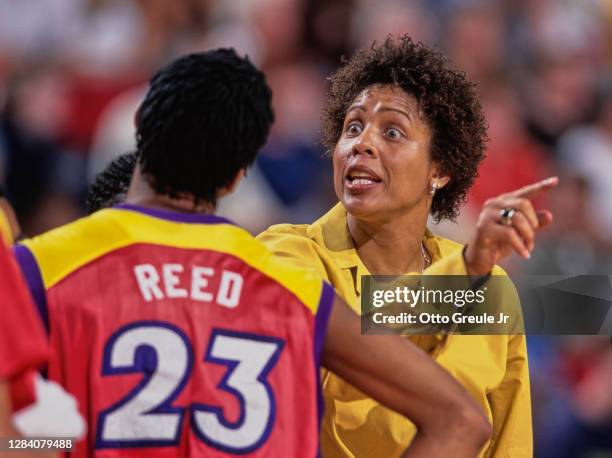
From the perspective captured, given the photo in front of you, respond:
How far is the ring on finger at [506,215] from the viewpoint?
2.38m

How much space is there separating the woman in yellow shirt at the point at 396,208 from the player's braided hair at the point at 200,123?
693 mm

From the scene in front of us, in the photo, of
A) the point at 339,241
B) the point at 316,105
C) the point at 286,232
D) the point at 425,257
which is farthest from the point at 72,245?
the point at 316,105

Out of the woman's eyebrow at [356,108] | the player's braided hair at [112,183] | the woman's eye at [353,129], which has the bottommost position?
the player's braided hair at [112,183]

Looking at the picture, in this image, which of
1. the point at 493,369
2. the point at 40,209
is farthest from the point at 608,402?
the point at 40,209

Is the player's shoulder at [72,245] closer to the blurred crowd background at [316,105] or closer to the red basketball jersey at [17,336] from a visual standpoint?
the red basketball jersey at [17,336]

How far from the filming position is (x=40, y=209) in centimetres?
543

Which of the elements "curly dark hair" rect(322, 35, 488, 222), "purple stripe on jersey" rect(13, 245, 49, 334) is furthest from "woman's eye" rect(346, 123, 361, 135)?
"purple stripe on jersey" rect(13, 245, 49, 334)

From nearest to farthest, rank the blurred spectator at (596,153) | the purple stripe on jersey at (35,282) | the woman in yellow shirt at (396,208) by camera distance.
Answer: the purple stripe on jersey at (35,282)
the woman in yellow shirt at (396,208)
the blurred spectator at (596,153)

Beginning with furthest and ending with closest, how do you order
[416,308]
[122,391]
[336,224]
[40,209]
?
[40,209], [336,224], [416,308], [122,391]

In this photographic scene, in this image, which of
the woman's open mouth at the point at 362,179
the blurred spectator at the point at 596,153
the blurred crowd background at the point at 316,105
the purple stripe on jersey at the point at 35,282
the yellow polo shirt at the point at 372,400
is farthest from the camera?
the blurred spectator at the point at 596,153

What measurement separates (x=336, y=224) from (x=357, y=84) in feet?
1.48

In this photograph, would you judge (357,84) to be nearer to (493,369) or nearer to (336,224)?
(336,224)

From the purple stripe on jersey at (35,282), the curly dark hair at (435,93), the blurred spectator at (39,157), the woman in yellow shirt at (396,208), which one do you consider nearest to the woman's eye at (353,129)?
the woman in yellow shirt at (396,208)

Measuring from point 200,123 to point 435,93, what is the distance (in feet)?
4.37
